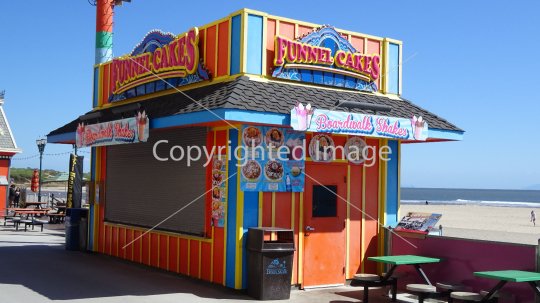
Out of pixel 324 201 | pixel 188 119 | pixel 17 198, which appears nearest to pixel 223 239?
Result: pixel 324 201

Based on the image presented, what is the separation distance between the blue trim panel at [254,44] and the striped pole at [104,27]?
370 inches

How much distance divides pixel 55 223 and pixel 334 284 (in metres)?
18.7

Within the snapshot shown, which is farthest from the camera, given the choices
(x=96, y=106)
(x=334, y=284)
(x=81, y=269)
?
(x=96, y=106)

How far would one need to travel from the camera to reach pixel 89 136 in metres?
13.8

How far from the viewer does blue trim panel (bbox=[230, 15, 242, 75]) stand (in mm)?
10852

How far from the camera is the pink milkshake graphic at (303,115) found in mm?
10078

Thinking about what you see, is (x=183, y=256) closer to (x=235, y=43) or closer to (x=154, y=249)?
(x=154, y=249)

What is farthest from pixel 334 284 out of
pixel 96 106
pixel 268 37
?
pixel 96 106

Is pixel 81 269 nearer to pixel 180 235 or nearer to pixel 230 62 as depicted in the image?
pixel 180 235

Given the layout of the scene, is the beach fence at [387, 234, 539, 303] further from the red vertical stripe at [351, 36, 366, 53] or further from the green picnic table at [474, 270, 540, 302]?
the red vertical stripe at [351, 36, 366, 53]

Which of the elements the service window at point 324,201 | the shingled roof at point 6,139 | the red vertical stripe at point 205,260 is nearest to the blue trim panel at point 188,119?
the red vertical stripe at point 205,260

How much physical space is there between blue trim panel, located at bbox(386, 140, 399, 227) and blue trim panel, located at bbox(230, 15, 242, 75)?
367 centimetres

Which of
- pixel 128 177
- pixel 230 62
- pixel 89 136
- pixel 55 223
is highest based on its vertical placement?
pixel 230 62

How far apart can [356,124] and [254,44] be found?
2.26 m
